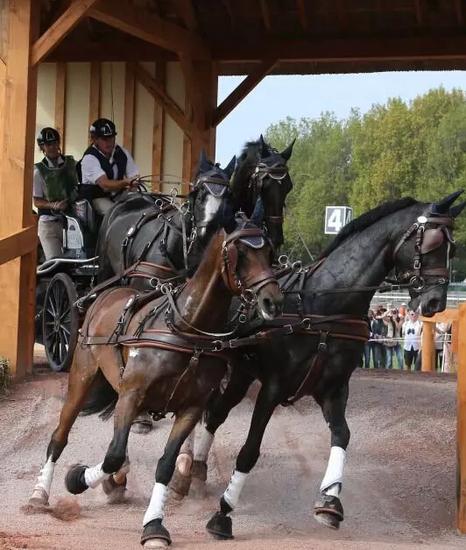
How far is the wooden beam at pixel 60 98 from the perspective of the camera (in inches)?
642

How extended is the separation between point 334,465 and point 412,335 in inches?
463

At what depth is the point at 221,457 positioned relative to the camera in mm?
10211

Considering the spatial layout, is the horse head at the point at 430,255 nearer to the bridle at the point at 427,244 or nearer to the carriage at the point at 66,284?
the bridle at the point at 427,244

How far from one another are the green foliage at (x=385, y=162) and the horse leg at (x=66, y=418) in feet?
131

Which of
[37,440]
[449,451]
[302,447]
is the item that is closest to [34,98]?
[37,440]

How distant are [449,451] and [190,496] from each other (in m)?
2.55

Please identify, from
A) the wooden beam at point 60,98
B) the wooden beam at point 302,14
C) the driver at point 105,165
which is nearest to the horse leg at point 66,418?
the driver at point 105,165

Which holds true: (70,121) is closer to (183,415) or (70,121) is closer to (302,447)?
(302,447)

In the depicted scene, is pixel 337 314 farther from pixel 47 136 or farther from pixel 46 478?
pixel 47 136

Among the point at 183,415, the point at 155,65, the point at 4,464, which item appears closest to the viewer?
the point at 183,415

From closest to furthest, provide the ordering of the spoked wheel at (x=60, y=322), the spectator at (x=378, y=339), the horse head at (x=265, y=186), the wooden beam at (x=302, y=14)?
1. the horse head at (x=265, y=186)
2. the spoked wheel at (x=60, y=322)
3. the wooden beam at (x=302, y=14)
4. the spectator at (x=378, y=339)

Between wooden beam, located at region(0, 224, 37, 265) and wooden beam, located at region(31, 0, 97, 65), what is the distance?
1752 mm

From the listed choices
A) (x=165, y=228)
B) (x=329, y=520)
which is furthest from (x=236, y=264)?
(x=165, y=228)

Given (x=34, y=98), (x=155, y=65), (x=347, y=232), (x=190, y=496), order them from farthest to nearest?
(x=155, y=65) < (x=34, y=98) < (x=190, y=496) < (x=347, y=232)
